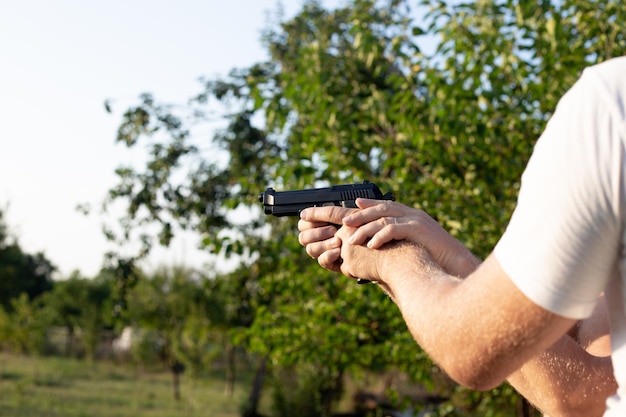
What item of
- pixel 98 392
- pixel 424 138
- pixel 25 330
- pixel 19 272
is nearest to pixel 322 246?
pixel 424 138

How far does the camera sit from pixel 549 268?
865 mm

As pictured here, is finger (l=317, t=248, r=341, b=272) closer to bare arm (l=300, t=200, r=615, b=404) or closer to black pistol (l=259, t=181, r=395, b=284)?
bare arm (l=300, t=200, r=615, b=404)

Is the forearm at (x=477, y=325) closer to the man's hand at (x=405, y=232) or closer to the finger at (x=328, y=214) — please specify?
the man's hand at (x=405, y=232)

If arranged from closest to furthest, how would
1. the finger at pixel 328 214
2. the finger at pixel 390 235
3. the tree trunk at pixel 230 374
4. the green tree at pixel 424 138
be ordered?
the finger at pixel 390 235
the finger at pixel 328 214
the green tree at pixel 424 138
the tree trunk at pixel 230 374

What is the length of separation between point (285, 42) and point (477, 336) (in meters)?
10.3

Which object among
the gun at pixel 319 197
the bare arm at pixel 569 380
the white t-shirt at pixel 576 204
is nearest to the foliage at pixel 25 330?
the gun at pixel 319 197

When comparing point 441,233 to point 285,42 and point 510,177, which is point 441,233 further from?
point 285,42

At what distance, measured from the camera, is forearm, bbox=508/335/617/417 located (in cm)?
134

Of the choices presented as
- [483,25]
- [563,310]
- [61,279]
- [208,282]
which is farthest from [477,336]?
[61,279]

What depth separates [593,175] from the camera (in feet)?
2.76

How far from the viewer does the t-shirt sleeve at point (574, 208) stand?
843 millimetres

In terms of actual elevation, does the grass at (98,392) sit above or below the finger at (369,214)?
below

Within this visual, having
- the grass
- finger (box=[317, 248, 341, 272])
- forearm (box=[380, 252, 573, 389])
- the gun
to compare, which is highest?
the gun

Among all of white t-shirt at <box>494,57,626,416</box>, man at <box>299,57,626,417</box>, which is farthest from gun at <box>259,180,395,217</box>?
white t-shirt at <box>494,57,626,416</box>
